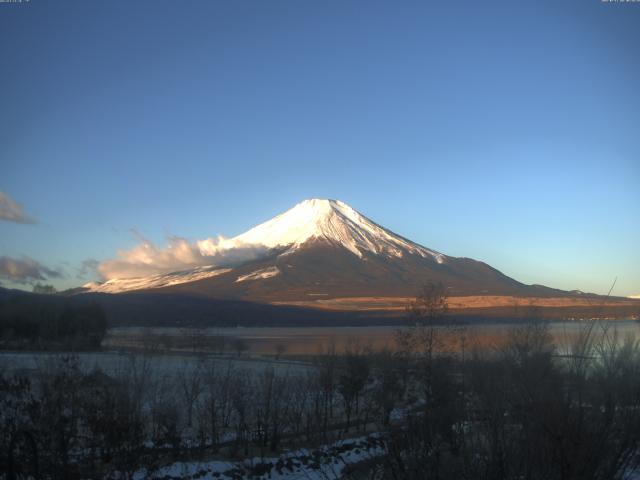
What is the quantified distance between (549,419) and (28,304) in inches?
1971

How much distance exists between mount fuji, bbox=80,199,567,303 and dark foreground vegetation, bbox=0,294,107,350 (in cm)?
7333

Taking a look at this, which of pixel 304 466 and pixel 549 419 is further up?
pixel 549 419

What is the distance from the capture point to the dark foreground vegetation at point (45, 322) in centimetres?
4228

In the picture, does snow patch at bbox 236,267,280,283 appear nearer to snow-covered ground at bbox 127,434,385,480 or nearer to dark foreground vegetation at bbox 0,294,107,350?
dark foreground vegetation at bbox 0,294,107,350

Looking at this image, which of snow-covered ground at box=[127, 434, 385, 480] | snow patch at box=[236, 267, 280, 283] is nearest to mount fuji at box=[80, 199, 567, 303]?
snow patch at box=[236, 267, 280, 283]

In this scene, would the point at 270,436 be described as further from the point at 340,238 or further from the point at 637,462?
the point at 340,238

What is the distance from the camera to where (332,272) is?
15362 cm

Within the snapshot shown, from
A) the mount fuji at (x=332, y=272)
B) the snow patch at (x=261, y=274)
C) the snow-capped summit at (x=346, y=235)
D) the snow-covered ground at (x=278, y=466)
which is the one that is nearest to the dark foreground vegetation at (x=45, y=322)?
the snow-covered ground at (x=278, y=466)

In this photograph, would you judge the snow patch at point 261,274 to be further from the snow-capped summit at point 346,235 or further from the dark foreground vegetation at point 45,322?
the dark foreground vegetation at point 45,322

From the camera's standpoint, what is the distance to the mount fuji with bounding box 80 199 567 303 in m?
138

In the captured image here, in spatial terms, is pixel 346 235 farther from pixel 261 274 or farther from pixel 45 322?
pixel 45 322

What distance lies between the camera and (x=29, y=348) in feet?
131

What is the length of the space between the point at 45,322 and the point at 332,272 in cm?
11159

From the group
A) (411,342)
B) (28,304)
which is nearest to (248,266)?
(28,304)
